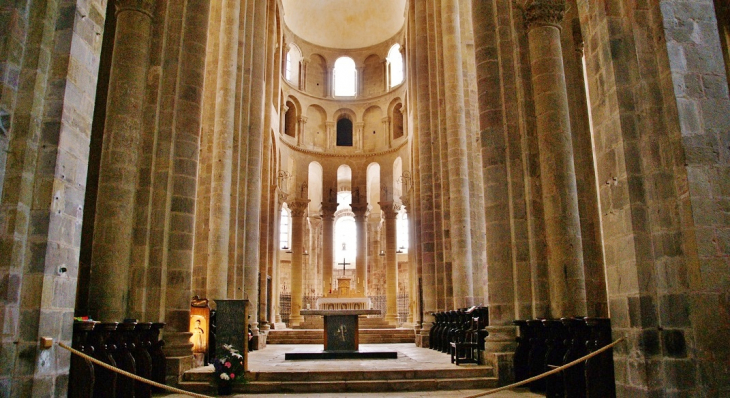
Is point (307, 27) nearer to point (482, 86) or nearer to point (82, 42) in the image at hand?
point (482, 86)

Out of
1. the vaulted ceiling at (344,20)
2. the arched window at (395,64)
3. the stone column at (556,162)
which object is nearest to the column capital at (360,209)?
the arched window at (395,64)

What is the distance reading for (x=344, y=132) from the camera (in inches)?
1447

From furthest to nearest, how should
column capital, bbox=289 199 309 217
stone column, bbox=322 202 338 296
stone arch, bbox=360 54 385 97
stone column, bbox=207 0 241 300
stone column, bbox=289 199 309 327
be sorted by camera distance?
stone arch, bbox=360 54 385 97
column capital, bbox=289 199 309 217
stone column, bbox=322 202 338 296
stone column, bbox=289 199 309 327
stone column, bbox=207 0 241 300

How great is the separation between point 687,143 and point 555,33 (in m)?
5.24

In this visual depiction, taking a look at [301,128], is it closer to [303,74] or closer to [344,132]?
[344,132]

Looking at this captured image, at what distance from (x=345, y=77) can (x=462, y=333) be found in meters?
26.8

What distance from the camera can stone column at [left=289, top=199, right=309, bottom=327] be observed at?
101ft

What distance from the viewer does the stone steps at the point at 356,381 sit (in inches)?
386

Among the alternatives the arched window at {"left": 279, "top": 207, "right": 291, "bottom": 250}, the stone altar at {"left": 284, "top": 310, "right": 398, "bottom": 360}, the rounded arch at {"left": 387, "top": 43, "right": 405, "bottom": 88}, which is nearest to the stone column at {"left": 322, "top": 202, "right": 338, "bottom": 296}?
the arched window at {"left": 279, "top": 207, "right": 291, "bottom": 250}

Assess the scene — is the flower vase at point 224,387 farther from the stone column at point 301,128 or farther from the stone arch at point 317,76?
the stone arch at point 317,76

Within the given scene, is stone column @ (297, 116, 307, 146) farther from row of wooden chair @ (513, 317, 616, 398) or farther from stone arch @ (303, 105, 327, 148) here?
row of wooden chair @ (513, 317, 616, 398)

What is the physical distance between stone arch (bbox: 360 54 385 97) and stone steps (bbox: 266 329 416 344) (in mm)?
17736

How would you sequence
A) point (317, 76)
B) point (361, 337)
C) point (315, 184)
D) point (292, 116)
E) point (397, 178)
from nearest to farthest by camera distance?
point (361, 337), point (397, 178), point (292, 116), point (317, 76), point (315, 184)

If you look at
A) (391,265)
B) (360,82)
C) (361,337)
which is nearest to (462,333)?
(361,337)
